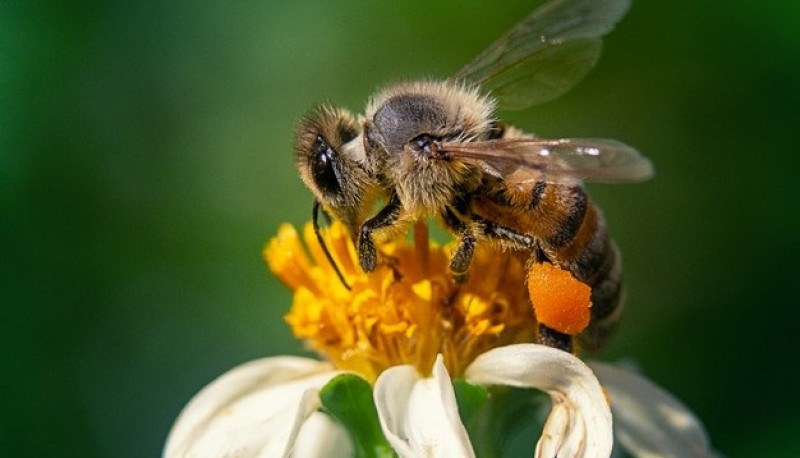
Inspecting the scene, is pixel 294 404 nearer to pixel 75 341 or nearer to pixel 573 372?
pixel 573 372

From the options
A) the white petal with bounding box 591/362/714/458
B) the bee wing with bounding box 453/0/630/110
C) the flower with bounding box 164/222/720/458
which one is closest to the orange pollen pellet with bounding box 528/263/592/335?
the flower with bounding box 164/222/720/458

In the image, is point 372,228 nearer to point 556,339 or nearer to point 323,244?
point 323,244

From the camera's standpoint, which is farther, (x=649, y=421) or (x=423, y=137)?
(x=649, y=421)

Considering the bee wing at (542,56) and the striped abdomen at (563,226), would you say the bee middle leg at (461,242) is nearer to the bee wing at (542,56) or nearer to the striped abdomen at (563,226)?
the striped abdomen at (563,226)

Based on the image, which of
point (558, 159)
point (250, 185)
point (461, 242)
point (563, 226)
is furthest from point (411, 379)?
point (250, 185)

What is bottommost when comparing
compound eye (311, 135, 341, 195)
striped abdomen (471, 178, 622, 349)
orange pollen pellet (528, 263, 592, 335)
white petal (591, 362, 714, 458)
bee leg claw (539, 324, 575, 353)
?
white petal (591, 362, 714, 458)

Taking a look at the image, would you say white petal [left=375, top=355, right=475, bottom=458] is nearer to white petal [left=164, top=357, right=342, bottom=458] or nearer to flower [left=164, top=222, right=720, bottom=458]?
flower [left=164, top=222, right=720, bottom=458]
